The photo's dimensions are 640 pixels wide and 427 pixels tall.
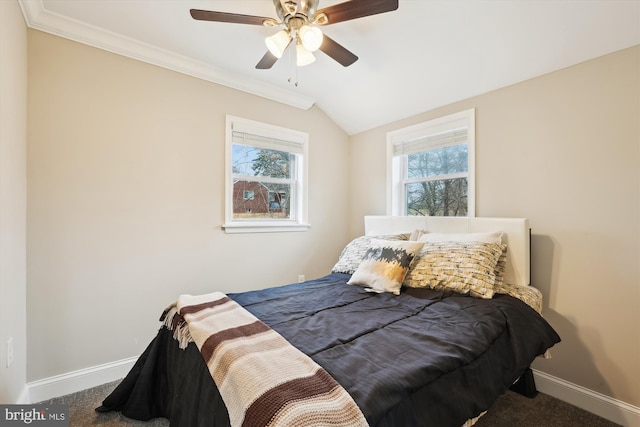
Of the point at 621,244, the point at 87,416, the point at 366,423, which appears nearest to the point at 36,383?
the point at 87,416

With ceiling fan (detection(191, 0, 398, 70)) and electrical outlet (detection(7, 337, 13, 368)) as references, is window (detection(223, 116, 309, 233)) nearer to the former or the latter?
ceiling fan (detection(191, 0, 398, 70))

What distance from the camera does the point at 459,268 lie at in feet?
6.33

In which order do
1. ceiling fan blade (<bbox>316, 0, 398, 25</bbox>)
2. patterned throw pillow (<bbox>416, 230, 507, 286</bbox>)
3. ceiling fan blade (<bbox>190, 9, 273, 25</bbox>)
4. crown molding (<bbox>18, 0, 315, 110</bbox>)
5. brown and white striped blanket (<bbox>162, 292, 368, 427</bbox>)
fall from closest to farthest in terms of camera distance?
brown and white striped blanket (<bbox>162, 292, 368, 427</bbox>) < ceiling fan blade (<bbox>316, 0, 398, 25</bbox>) < ceiling fan blade (<bbox>190, 9, 273, 25</bbox>) < crown molding (<bbox>18, 0, 315, 110</bbox>) < patterned throw pillow (<bbox>416, 230, 507, 286</bbox>)

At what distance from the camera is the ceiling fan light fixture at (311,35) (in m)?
1.54

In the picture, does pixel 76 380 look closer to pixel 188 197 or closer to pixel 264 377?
pixel 188 197

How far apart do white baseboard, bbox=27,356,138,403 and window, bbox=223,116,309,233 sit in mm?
1351

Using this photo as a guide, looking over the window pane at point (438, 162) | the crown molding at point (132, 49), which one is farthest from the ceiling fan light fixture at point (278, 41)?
the window pane at point (438, 162)

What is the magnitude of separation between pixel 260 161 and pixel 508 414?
9.66 ft

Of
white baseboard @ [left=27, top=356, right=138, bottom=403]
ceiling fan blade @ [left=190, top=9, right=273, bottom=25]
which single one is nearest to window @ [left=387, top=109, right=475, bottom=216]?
ceiling fan blade @ [left=190, top=9, right=273, bottom=25]

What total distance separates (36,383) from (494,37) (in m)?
4.00

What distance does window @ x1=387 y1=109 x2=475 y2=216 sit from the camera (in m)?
2.62

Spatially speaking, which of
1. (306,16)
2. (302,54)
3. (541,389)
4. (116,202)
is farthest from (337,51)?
(541,389)

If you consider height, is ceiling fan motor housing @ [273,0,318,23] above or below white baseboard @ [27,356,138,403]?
above

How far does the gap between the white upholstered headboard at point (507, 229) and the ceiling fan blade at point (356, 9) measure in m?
1.71
